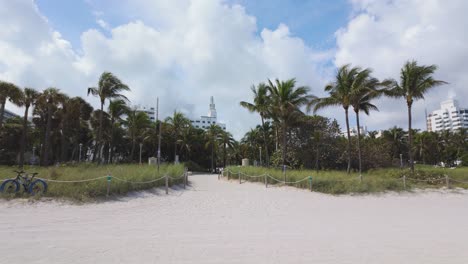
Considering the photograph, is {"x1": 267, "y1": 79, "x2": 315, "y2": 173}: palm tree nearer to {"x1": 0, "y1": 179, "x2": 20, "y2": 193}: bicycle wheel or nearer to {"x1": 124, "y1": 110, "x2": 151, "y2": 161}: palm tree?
{"x1": 0, "y1": 179, "x2": 20, "y2": 193}: bicycle wheel

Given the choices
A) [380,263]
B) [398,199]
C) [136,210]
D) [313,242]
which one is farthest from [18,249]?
[398,199]

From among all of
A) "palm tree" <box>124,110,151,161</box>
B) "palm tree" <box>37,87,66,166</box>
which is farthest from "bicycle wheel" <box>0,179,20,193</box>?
"palm tree" <box>124,110,151,161</box>

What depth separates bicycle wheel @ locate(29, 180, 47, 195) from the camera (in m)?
10.2

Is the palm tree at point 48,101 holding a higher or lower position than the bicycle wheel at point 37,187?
higher

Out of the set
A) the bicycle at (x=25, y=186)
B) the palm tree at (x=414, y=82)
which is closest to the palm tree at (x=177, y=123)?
the palm tree at (x=414, y=82)

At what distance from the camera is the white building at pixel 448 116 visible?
15312cm

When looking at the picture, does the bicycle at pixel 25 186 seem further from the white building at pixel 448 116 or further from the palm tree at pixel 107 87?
the white building at pixel 448 116

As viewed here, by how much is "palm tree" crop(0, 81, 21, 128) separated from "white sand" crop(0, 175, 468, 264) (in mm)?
21339

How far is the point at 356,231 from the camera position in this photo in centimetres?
682

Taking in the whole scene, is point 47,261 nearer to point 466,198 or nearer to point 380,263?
point 380,263

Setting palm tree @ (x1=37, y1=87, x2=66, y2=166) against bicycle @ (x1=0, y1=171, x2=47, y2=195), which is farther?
palm tree @ (x1=37, y1=87, x2=66, y2=166)

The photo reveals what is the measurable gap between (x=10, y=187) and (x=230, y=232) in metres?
8.79

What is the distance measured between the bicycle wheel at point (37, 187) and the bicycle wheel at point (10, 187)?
1.60 feet

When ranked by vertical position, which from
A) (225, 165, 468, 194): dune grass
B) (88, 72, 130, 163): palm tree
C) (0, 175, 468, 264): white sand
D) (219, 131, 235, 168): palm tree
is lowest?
(0, 175, 468, 264): white sand
